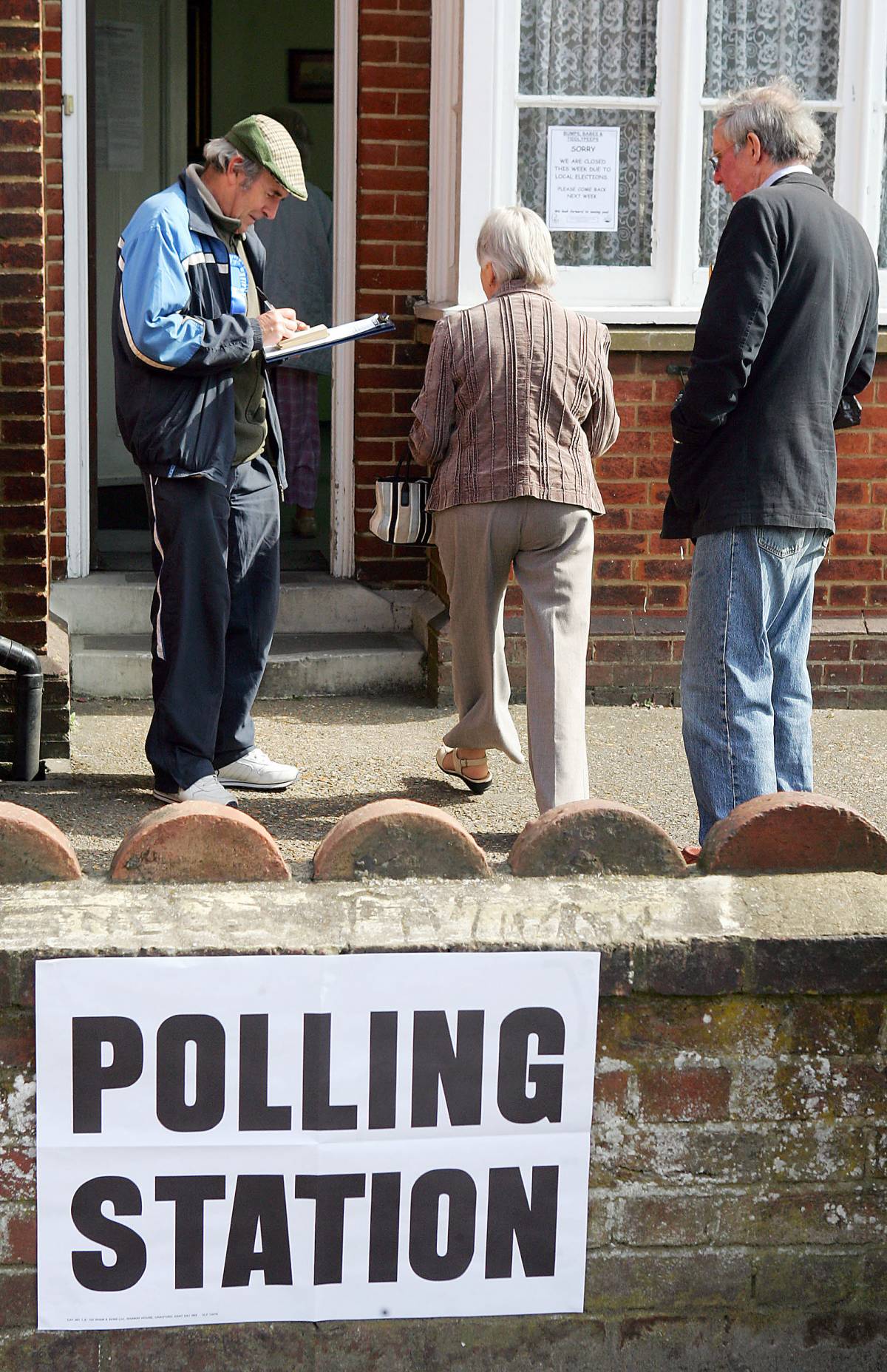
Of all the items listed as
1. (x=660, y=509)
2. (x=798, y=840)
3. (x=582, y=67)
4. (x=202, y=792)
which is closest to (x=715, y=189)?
(x=582, y=67)

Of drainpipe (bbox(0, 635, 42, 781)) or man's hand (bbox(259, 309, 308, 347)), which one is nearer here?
man's hand (bbox(259, 309, 308, 347))

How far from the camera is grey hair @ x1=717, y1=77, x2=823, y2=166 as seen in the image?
4148 millimetres

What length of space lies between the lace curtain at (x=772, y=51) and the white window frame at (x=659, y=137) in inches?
1.8

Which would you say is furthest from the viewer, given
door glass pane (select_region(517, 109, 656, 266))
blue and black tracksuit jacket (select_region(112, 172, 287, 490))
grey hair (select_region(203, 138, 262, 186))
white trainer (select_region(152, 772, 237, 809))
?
door glass pane (select_region(517, 109, 656, 266))

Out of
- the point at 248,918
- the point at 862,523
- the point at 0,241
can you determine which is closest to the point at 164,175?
the point at 0,241

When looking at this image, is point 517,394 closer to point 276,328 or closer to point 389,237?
point 276,328

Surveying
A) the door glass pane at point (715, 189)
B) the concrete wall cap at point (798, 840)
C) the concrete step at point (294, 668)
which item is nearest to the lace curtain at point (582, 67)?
the door glass pane at point (715, 189)

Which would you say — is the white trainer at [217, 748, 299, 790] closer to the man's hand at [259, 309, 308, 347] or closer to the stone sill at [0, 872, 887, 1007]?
the man's hand at [259, 309, 308, 347]

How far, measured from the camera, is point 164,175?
30.9 ft

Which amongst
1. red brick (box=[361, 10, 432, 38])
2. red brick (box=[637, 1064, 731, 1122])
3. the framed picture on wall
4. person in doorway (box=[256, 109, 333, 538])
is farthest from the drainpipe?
the framed picture on wall

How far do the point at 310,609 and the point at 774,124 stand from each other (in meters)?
3.38

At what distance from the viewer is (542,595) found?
16.1 ft

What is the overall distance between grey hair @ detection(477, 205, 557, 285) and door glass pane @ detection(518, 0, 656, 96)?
1.76 metres

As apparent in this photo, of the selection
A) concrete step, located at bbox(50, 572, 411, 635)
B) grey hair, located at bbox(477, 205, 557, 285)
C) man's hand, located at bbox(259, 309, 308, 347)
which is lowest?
concrete step, located at bbox(50, 572, 411, 635)
